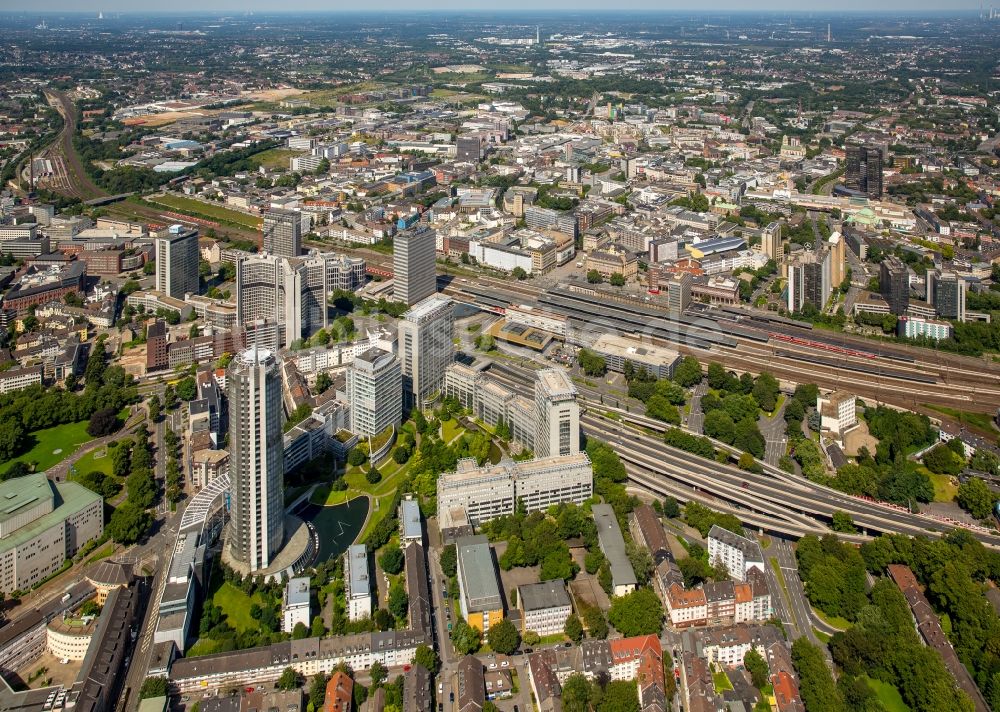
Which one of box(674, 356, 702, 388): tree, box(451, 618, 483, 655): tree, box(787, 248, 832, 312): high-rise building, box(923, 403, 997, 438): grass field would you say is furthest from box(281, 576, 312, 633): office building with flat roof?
box(787, 248, 832, 312): high-rise building

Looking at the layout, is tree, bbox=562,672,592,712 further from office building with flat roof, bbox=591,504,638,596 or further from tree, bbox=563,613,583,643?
office building with flat roof, bbox=591,504,638,596

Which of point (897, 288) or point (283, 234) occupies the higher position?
point (283, 234)

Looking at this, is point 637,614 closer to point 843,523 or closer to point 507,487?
point 507,487

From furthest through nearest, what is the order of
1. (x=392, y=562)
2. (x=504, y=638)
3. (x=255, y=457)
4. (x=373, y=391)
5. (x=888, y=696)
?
1. (x=373, y=391)
2. (x=392, y=562)
3. (x=255, y=457)
4. (x=504, y=638)
5. (x=888, y=696)

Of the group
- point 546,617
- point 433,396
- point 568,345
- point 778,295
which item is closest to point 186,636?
point 546,617

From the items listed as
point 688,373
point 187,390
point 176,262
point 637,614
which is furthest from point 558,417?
point 176,262

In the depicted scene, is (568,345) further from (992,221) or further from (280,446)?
(992,221)
